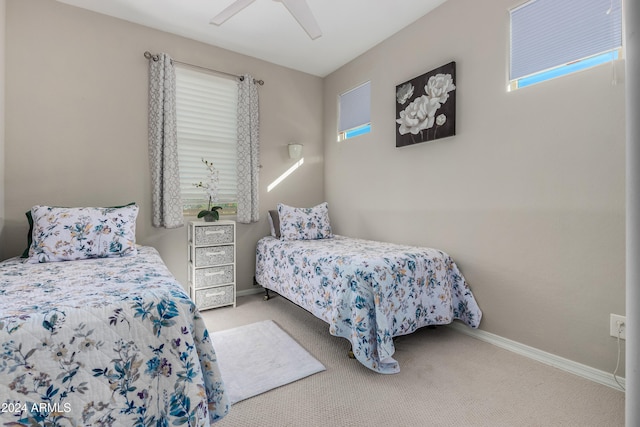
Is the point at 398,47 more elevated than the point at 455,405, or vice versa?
the point at 398,47

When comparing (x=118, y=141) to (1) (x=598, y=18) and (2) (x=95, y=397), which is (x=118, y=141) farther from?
(1) (x=598, y=18)

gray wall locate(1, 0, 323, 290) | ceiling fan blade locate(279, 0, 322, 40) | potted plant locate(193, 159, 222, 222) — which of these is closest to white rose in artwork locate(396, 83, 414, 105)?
ceiling fan blade locate(279, 0, 322, 40)

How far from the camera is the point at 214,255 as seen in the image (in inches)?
116

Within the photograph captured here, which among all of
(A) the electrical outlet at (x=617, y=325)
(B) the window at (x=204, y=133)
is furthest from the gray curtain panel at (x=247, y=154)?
(A) the electrical outlet at (x=617, y=325)

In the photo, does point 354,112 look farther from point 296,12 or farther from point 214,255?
point 214,255

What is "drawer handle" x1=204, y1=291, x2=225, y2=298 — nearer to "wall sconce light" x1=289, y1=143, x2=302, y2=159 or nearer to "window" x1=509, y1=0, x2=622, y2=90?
"wall sconce light" x1=289, y1=143, x2=302, y2=159

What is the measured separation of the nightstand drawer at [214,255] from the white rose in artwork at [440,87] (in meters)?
2.39

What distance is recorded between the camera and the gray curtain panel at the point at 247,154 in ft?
10.9

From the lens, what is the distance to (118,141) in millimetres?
2744

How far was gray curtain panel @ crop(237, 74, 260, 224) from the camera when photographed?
331 cm

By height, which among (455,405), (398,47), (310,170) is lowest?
(455,405)

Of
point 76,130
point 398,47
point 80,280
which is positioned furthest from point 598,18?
point 76,130

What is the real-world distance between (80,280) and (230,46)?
280 centimetres

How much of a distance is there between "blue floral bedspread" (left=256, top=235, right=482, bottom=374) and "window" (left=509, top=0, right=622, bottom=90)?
145 centimetres
